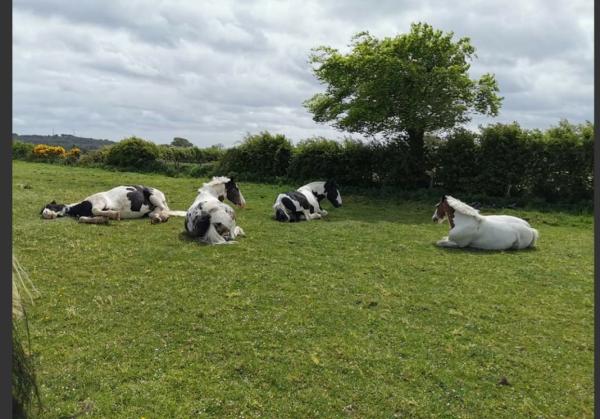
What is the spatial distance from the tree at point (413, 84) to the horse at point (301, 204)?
6.91m

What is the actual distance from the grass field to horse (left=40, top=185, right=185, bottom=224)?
90 cm

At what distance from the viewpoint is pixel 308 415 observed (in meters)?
3.80

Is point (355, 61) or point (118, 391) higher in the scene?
point (355, 61)

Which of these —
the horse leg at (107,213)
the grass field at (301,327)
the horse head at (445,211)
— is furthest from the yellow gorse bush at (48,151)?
the horse head at (445,211)

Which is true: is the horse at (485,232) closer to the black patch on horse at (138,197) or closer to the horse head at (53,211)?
the black patch on horse at (138,197)

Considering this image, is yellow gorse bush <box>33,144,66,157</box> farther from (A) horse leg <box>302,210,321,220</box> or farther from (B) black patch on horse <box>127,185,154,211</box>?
(A) horse leg <box>302,210,321,220</box>

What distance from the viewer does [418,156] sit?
65.6 feet

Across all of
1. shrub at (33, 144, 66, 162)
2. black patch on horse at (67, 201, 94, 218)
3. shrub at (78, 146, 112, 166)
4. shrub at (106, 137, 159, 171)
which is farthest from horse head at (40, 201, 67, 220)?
shrub at (33, 144, 66, 162)

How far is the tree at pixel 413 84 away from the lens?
1877 cm

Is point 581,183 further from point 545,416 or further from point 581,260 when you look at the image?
point 545,416

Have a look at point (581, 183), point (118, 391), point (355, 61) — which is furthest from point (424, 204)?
point (118, 391)

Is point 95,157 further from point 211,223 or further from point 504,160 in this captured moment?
point 504,160

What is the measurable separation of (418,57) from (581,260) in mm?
12630

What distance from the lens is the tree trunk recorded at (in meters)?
19.8
